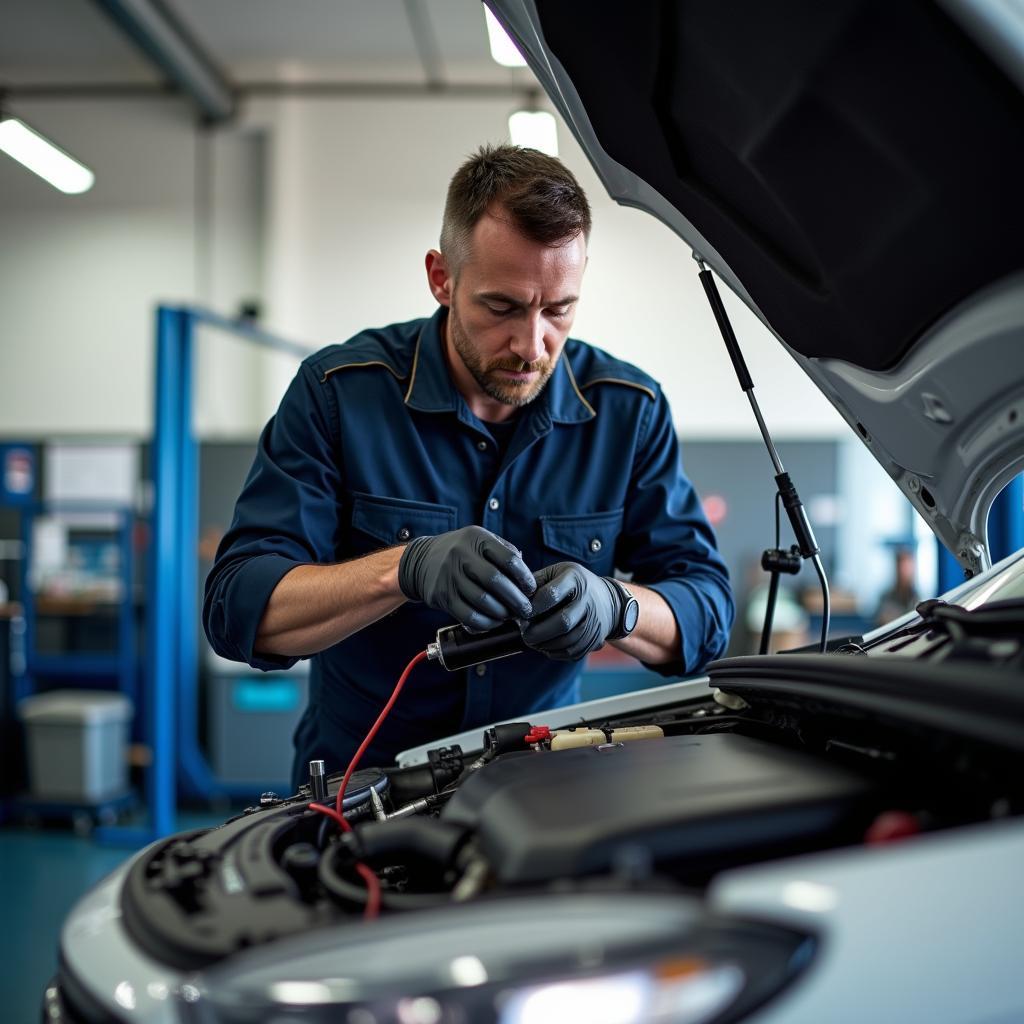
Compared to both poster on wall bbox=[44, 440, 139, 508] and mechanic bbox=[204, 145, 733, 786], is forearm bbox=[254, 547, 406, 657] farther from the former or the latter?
poster on wall bbox=[44, 440, 139, 508]

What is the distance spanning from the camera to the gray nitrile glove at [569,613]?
47.8 inches

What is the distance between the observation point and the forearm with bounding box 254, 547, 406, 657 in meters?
1.31

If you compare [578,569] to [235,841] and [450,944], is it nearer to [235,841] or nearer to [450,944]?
[235,841]

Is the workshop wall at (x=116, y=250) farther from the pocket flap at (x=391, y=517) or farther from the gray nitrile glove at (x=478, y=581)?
the gray nitrile glove at (x=478, y=581)

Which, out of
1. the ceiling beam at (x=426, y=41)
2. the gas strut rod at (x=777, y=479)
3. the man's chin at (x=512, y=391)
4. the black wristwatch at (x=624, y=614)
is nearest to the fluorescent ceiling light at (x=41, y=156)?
the ceiling beam at (x=426, y=41)


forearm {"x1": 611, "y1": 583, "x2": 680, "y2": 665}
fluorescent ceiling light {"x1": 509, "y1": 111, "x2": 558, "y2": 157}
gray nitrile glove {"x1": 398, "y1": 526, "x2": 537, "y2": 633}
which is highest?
fluorescent ceiling light {"x1": 509, "y1": 111, "x2": 558, "y2": 157}

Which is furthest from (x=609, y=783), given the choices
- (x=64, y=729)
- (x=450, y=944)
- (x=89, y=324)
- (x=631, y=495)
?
(x=89, y=324)

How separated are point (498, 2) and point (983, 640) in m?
0.88

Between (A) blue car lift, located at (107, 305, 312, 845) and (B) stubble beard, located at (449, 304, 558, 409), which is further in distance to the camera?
(A) blue car lift, located at (107, 305, 312, 845)

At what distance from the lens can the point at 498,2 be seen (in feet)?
3.67

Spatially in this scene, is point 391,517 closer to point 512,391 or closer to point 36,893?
point 512,391

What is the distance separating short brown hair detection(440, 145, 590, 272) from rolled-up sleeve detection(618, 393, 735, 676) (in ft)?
1.36

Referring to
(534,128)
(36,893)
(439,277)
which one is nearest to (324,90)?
(534,128)

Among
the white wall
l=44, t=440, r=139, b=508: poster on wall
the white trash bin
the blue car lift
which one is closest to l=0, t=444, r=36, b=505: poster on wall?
l=44, t=440, r=139, b=508: poster on wall
